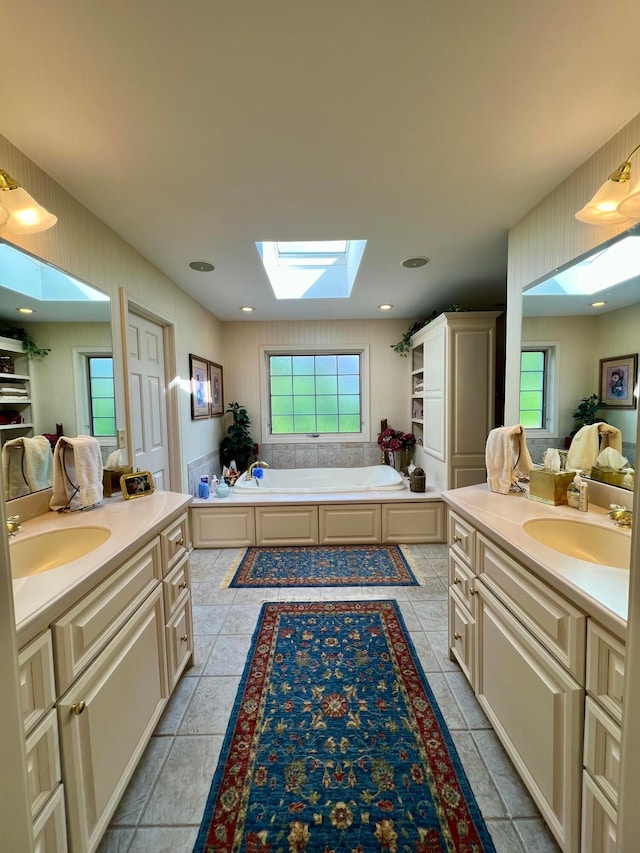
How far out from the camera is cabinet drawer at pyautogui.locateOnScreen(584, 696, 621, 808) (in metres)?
0.81

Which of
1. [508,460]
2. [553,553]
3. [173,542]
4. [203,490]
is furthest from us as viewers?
[203,490]

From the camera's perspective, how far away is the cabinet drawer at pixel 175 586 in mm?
1495

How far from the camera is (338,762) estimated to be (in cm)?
130

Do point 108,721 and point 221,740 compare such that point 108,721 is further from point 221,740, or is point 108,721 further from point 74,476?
point 74,476

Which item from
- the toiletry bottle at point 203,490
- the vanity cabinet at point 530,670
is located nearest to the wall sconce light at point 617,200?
the vanity cabinet at point 530,670

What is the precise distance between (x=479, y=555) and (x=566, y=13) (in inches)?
69.8

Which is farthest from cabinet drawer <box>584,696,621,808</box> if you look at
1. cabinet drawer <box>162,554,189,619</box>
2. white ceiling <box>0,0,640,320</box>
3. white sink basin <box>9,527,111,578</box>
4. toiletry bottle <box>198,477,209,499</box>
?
toiletry bottle <box>198,477,209,499</box>

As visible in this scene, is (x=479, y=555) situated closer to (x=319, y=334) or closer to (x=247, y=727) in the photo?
(x=247, y=727)

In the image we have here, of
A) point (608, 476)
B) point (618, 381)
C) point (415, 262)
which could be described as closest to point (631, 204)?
point (618, 381)

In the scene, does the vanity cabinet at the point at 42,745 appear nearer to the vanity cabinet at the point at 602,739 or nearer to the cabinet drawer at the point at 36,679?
the cabinet drawer at the point at 36,679

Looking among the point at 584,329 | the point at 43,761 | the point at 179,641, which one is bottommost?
the point at 179,641

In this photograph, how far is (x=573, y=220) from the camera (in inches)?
63.7

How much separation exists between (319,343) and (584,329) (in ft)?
10.4

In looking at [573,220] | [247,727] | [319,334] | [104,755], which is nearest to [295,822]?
[247,727]
